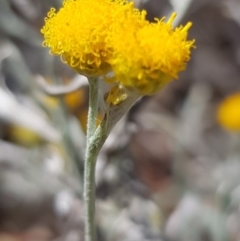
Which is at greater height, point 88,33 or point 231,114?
point 231,114

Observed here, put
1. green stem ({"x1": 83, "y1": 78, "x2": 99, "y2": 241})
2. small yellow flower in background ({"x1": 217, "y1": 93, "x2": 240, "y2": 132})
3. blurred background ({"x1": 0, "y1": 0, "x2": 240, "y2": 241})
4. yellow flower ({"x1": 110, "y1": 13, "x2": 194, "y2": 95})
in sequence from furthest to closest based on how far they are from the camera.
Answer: small yellow flower in background ({"x1": 217, "y1": 93, "x2": 240, "y2": 132}), blurred background ({"x1": 0, "y1": 0, "x2": 240, "y2": 241}), green stem ({"x1": 83, "y1": 78, "x2": 99, "y2": 241}), yellow flower ({"x1": 110, "y1": 13, "x2": 194, "y2": 95})

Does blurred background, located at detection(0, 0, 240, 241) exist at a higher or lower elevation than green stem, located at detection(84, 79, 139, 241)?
higher

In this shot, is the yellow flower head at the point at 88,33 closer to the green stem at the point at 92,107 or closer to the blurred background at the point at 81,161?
the green stem at the point at 92,107

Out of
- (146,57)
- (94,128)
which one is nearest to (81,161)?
(94,128)

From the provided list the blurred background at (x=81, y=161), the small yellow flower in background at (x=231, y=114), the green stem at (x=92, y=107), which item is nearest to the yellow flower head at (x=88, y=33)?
the green stem at (x=92, y=107)

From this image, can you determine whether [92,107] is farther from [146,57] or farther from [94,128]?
[146,57]

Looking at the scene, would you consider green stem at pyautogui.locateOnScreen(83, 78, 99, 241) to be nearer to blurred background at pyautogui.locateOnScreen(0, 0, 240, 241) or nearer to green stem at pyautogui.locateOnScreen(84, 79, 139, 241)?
green stem at pyautogui.locateOnScreen(84, 79, 139, 241)

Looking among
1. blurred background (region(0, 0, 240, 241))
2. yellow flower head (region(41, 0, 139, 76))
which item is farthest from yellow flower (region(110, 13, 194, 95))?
blurred background (region(0, 0, 240, 241))

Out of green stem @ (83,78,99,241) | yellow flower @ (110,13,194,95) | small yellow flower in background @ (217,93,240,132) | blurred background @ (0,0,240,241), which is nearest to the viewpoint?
yellow flower @ (110,13,194,95)
